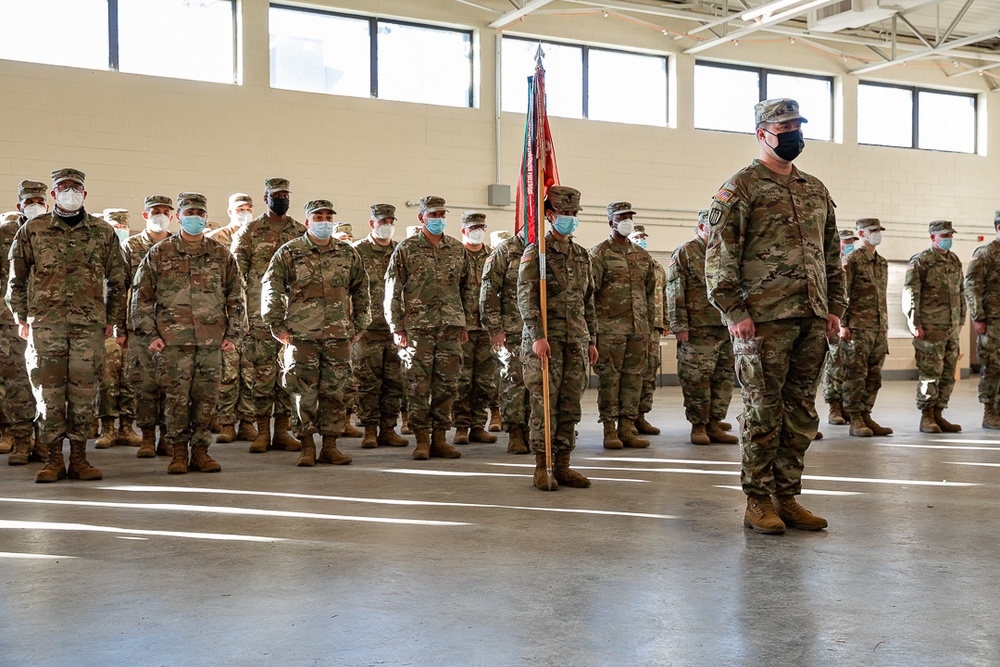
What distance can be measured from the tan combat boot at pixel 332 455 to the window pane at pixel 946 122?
43.7 feet

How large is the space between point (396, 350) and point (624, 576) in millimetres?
4396

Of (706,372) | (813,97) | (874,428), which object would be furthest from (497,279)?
(813,97)

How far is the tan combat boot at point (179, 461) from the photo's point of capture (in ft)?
19.5

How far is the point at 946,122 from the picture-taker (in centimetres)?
1662

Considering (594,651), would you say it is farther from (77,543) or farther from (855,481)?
(855,481)

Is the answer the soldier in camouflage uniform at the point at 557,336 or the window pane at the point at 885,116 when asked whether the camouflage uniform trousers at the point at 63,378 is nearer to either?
the soldier in camouflage uniform at the point at 557,336

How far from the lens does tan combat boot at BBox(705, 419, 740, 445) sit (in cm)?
748

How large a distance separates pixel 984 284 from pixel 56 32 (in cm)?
964

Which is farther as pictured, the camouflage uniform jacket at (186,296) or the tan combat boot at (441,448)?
the tan combat boot at (441,448)

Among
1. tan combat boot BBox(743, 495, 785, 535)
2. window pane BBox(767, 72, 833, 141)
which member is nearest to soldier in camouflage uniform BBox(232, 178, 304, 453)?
tan combat boot BBox(743, 495, 785, 535)

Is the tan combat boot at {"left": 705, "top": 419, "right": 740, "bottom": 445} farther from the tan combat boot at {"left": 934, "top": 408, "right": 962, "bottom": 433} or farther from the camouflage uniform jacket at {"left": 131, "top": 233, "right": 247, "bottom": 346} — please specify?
the camouflage uniform jacket at {"left": 131, "top": 233, "right": 247, "bottom": 346}

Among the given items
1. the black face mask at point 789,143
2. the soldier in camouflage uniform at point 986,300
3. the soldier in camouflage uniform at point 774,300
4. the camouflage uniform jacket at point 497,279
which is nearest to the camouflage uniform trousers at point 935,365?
the soldier in camouflage uniform at point 986,300

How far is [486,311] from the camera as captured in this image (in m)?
6.44

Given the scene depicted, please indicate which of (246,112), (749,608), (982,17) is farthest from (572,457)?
(982,17)
